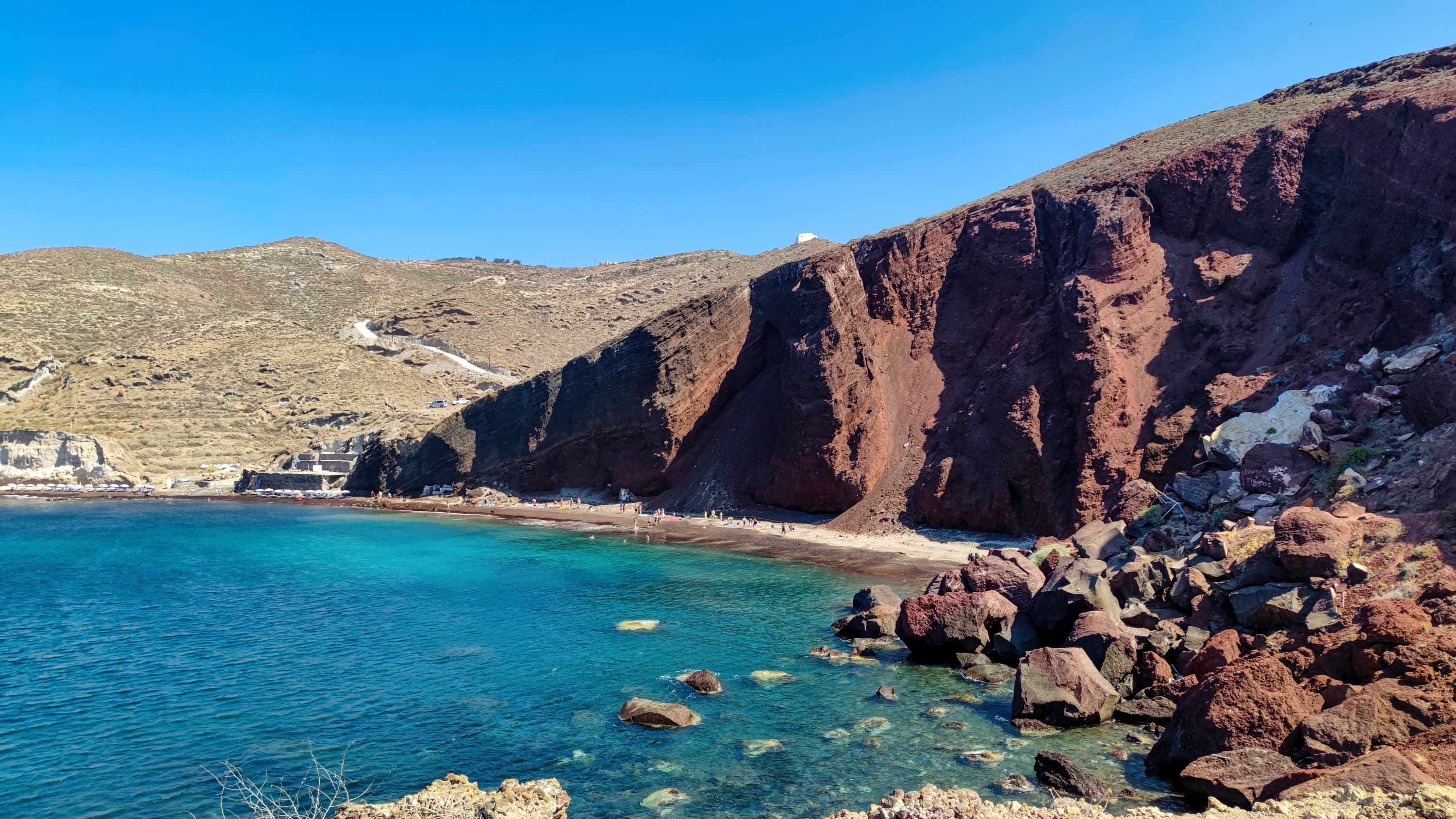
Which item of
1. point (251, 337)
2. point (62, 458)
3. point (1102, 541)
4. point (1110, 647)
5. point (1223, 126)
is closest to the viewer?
point (1110, 647)

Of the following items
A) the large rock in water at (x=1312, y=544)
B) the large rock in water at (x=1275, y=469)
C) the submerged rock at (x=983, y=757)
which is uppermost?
the large rock in water at (x=1275, y=469)

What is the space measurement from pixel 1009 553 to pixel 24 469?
83009mm

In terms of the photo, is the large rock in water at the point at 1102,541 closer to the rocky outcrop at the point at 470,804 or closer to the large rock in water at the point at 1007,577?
the large rock in water at the point at 1007,577

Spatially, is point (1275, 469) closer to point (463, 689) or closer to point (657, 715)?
point (657, 715)

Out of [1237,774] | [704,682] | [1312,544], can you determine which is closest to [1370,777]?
[1237,774]

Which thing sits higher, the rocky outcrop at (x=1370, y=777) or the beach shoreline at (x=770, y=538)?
the rocky outcrop at (x=1370, y=777)

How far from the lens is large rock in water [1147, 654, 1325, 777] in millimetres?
10578

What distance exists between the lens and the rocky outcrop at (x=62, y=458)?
65.6 m

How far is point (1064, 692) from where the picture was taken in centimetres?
1378

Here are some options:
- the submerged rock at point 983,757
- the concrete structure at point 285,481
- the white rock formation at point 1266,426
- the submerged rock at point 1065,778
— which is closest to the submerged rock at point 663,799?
the submerged rock at point 983,757

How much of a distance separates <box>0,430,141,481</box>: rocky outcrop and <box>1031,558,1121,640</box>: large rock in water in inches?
2944

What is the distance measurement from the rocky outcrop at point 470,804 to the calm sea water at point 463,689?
5.06ft

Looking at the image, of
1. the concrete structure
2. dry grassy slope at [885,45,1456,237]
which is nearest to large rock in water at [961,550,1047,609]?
dry grassy slope at [885,45,1456,237]

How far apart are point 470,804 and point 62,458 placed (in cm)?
7944
